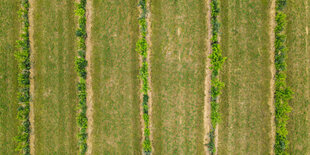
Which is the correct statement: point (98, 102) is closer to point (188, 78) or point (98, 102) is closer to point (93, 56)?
point (93, 56)

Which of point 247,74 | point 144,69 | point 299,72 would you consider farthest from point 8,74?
point 299,72

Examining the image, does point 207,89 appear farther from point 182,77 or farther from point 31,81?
point 31,81

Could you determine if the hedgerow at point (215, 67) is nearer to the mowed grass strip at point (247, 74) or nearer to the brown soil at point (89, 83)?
the mowed grass strip at point (247, 74)

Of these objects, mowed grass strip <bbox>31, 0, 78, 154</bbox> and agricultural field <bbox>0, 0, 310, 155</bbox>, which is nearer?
agricultural field <bbox>0, 0, 310, 155</bbox>

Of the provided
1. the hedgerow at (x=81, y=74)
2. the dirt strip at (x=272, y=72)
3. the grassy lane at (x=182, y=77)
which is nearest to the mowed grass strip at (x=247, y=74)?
the dirt strip at (x=272, y=72)

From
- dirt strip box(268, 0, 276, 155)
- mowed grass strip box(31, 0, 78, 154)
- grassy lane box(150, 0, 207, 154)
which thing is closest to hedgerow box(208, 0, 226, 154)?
grassy lane box(150, 0, 207, 154)

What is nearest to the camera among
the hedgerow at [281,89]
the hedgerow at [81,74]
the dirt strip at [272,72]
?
the hedgerow at [281,89]

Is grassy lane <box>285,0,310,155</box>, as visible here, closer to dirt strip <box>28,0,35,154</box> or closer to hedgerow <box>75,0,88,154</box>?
hedgerow <box>75,0,88,154</box>
